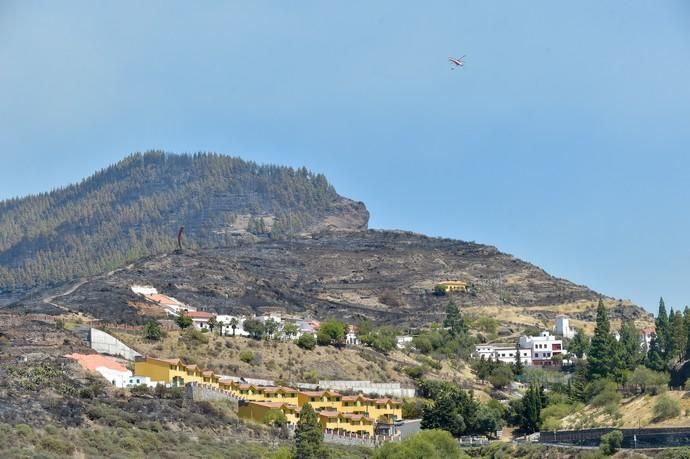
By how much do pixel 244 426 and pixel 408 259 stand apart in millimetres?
103561

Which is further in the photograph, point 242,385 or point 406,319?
point 406,319

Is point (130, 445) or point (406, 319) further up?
point (406, 319)

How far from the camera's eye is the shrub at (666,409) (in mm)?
77562

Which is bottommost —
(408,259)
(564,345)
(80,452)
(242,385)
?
(80,452)

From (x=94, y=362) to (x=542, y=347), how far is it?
59.2 m

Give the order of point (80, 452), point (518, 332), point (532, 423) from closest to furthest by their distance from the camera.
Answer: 1. point (80, 452)
2. point (532, 423)
3. point (518, 332)

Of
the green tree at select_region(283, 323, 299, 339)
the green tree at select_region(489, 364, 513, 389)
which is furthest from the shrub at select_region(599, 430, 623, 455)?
the green tree at select_region(283, 323, 299, 339)

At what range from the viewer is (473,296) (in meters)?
164

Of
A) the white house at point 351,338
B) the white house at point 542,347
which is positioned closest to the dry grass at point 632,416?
the white house at point 351,338

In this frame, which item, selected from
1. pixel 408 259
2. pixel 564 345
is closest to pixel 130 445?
pixel 564 345

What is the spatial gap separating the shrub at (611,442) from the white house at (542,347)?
196 feet

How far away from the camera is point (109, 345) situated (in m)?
100

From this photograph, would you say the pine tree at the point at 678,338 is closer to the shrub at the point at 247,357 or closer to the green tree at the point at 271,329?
the shrub at the point at 247,357

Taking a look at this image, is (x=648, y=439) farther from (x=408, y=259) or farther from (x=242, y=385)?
(x=408, y=259)
